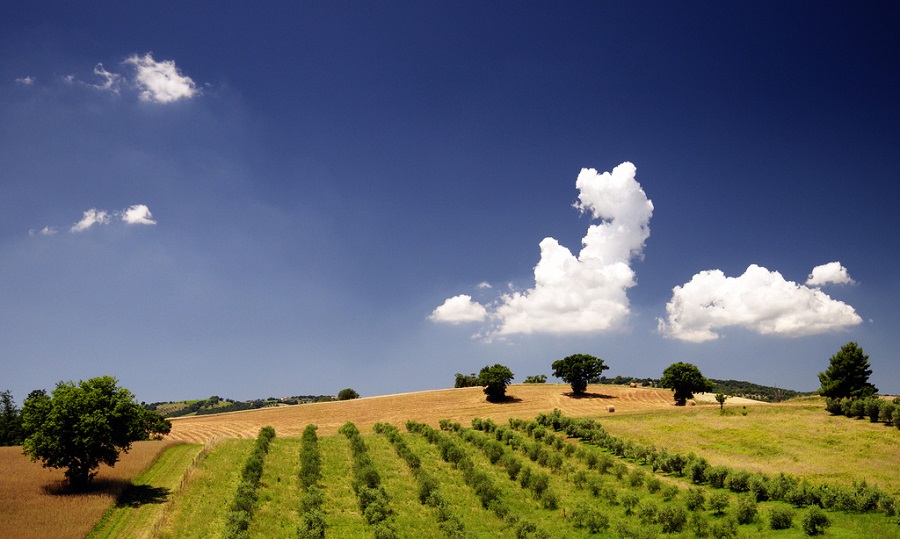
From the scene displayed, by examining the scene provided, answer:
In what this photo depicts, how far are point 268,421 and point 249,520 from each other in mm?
62574

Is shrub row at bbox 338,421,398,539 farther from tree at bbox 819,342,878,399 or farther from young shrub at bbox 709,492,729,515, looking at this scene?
tree at bbox 819,342,878,399

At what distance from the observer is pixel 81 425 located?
36.4 m

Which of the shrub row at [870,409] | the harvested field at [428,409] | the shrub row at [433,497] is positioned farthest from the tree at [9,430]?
the shrub row at [870,409]

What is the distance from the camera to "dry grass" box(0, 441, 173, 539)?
2950cm

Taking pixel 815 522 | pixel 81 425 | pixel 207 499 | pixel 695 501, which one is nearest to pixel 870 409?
pixel 695 501

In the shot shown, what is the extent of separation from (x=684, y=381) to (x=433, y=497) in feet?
225

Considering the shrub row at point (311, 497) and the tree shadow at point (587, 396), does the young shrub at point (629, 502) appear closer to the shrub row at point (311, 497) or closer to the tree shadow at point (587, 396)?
the shrub row at point (311, 497)

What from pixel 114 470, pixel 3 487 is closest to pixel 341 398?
pixel 114 470

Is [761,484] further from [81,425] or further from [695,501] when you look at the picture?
[81,425]

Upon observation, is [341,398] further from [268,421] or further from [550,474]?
[550,474]

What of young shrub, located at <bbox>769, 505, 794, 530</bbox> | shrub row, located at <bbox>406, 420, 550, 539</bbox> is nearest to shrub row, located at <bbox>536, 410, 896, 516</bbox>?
young shrub, located at <bbox>769, 505, 794, 530</bbox>

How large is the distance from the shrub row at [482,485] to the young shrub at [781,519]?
1344 cm

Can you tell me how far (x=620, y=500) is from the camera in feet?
114

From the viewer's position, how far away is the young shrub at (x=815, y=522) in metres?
25.2
